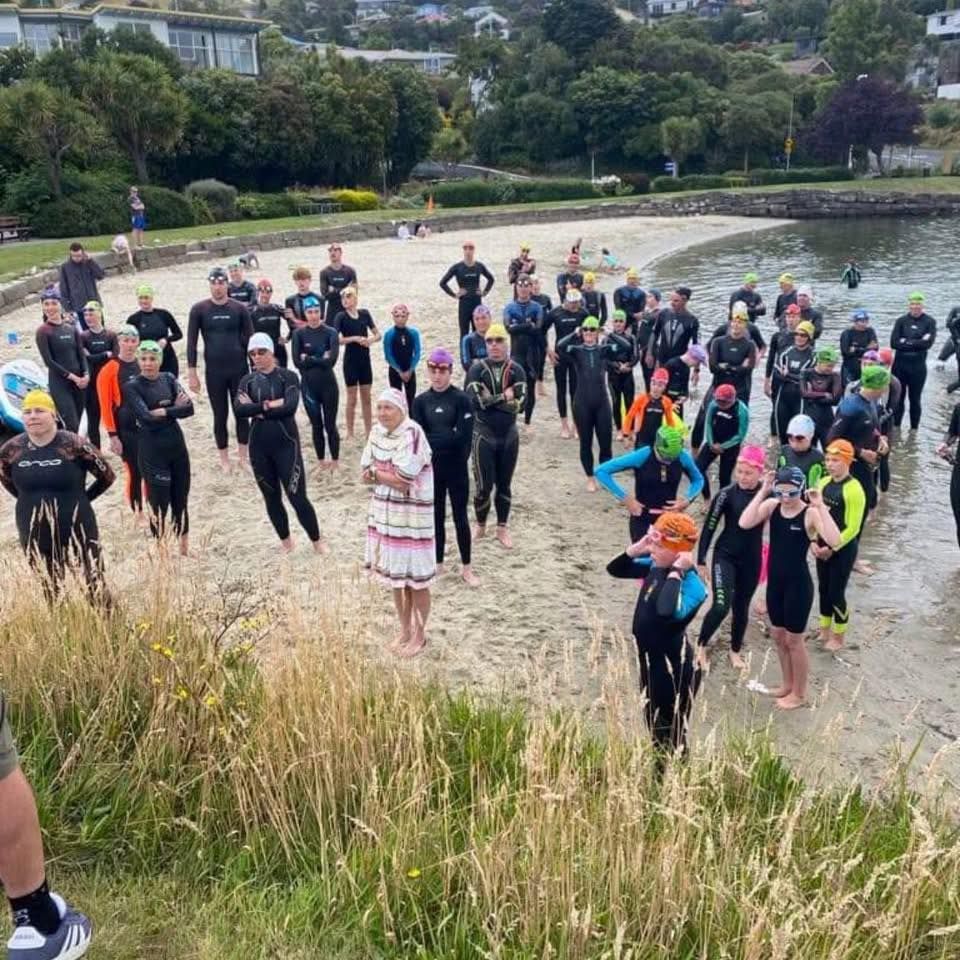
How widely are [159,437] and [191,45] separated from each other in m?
69.2

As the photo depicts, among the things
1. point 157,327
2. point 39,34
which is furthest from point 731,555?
point 39,34

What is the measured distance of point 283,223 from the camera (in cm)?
3709

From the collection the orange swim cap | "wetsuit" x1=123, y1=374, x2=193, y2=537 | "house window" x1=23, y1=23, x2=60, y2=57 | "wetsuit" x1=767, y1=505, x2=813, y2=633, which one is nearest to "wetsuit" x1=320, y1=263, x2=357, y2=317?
"wetsuit" x1=123, y1=374, x2=193, y2=537

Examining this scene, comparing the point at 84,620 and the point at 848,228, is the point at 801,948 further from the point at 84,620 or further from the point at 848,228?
the point at 848,228

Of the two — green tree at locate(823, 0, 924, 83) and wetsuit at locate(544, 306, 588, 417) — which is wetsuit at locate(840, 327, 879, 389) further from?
green tree at locate(823, 0, 924, 83)

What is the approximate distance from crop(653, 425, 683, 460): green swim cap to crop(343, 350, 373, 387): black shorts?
16.5 ft

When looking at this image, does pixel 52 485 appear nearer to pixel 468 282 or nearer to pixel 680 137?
pixel 468 282

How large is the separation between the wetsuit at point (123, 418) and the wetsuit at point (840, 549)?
5.82 metres

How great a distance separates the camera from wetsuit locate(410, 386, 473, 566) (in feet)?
24.9

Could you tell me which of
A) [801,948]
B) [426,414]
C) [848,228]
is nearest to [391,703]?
[801,948]

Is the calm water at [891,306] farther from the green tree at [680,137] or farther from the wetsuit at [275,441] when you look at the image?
the green tree at [680,137]

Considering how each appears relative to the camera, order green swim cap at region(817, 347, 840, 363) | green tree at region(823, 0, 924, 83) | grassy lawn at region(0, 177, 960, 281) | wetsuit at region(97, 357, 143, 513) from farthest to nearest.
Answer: green tree at region(823, 0, 924, 83) → grassy lawn at region(0, 177, 960, 281) → green swim cap at region(817, 347, 840, 363) → wetsuit at region(97, 357, 143, 513)

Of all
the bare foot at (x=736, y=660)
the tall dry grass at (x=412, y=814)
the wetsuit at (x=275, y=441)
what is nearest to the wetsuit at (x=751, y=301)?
the bare foot at (x=736, y=660)

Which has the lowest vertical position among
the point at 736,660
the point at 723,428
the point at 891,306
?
the point at 736,660
